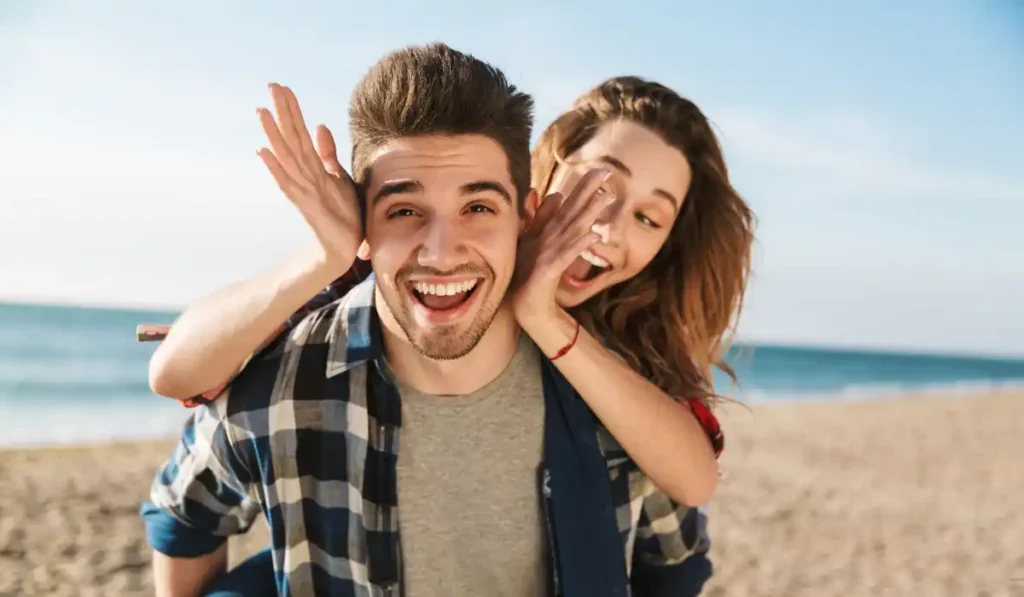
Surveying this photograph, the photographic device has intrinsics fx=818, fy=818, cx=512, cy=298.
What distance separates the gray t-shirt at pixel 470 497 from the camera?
2570mm

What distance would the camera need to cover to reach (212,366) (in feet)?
7.56

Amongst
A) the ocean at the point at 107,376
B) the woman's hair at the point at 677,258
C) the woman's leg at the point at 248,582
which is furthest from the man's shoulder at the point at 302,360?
the ocean at the point at 107,376

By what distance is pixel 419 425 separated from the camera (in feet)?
8.54

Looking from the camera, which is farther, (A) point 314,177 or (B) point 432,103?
(B) point 432,103

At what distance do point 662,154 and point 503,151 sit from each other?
2.98ft

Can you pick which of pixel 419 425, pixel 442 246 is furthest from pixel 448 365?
pixel 442 246

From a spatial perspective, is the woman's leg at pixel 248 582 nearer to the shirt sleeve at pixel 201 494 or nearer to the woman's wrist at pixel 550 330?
the shirt sleeve at pixel 201 494

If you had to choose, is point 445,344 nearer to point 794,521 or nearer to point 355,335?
point 355,335

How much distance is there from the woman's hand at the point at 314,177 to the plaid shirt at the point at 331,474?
47cm

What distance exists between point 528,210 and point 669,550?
1.30 m

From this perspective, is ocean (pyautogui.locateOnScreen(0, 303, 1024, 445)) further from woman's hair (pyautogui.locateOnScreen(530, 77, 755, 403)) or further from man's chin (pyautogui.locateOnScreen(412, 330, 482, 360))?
man's chin (pyautogui.locateOnScreen(412, 330, 482, 360))

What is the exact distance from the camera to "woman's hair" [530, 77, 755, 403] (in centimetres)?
324

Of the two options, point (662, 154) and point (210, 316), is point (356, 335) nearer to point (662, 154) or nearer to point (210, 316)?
point (210, 316)

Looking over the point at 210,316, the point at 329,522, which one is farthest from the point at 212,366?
the point at 329,522
